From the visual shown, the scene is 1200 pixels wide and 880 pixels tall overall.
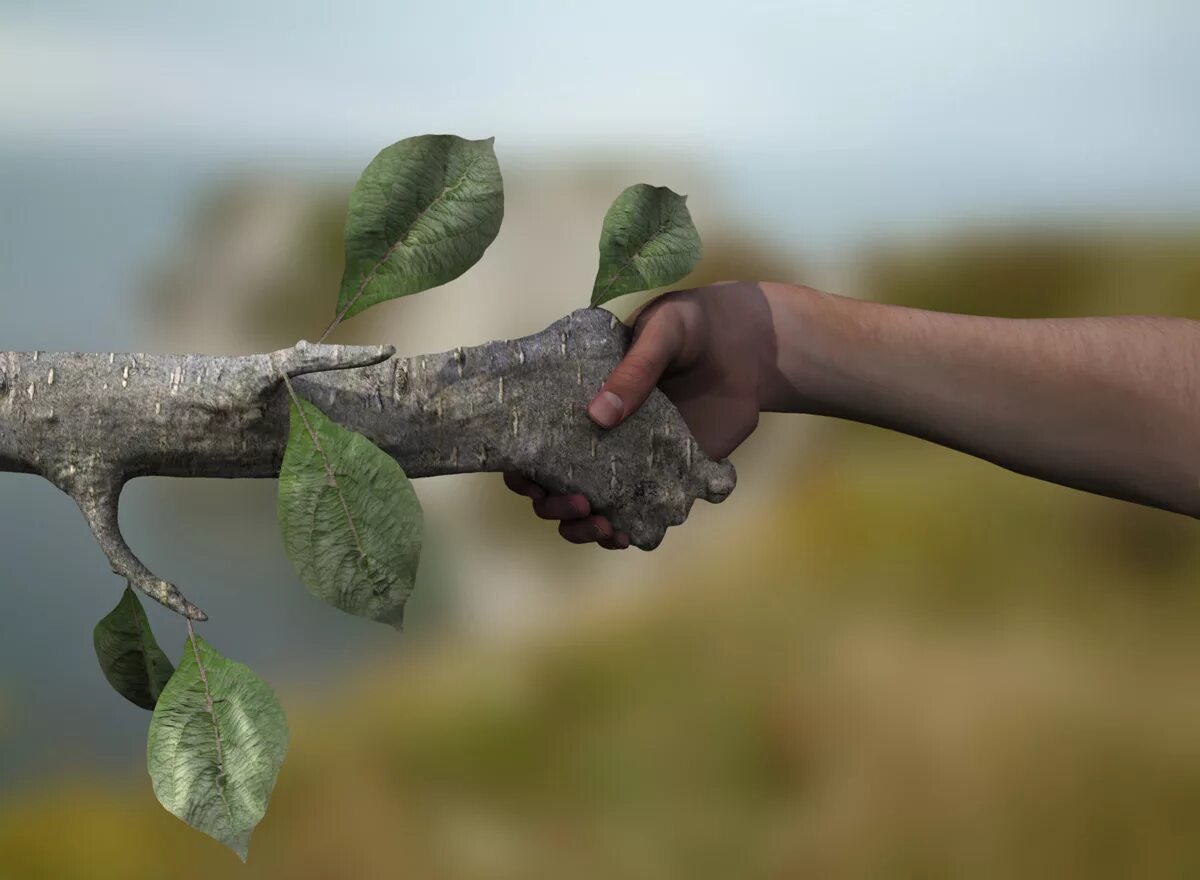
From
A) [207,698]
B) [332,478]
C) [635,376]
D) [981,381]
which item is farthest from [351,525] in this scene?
[981,381]

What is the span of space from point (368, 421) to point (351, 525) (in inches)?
4.9

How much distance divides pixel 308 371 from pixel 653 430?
11.9 inches

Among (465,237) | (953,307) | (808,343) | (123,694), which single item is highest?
(465,237)

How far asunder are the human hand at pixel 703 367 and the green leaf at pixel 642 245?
0.05 m

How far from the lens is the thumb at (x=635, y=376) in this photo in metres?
0.88

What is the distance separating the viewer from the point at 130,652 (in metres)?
0.88

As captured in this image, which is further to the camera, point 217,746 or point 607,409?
point 607,409

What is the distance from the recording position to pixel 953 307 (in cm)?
181

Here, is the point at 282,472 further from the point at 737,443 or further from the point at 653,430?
the point at 737,443

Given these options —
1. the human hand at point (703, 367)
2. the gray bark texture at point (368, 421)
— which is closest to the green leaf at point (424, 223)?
the gray bark texture at point (368, 421)

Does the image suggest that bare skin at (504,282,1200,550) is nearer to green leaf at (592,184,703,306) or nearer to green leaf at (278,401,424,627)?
green leaf at (592,184,703,306)

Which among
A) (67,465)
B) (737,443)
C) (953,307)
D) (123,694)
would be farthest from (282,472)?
(953,307)

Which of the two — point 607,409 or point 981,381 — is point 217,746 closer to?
point 607,409

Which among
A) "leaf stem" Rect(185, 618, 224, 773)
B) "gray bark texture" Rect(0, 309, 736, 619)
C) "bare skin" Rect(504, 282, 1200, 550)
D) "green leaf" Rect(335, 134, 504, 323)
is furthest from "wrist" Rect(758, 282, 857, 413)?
"leaf stem" Rect(185, 618, 224, 773)
